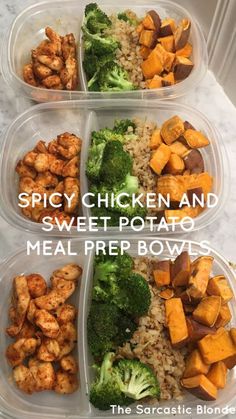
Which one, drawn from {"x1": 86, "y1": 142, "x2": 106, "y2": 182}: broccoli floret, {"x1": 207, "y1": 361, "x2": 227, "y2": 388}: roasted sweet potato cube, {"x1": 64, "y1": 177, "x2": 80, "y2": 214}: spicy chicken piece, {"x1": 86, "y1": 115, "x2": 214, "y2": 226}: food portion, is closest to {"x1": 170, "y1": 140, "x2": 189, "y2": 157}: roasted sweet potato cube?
{"x1": 86, "y1": 115, "x2": 214, "y2": 226}: food portion

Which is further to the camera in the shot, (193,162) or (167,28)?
(167,28)

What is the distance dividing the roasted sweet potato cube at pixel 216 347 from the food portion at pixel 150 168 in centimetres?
38

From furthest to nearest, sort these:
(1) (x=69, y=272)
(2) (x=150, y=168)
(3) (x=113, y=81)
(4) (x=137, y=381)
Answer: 1. (3) (x=113, y=81)
2. (2) (x=150, y=168)
3. (1) (x=69, y=272)
4. (4) (x=137, y=381)

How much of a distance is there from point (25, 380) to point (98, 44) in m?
1.14

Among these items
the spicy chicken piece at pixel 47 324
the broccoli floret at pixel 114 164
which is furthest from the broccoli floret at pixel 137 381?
the broccoli floret at pixel 114 164

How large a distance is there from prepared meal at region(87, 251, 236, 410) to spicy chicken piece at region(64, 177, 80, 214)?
240mm

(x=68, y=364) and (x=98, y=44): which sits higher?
(x=98, y=44)

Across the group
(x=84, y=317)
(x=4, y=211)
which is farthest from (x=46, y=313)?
(x=4, y=211)

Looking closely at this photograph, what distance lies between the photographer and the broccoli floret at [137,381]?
128cm

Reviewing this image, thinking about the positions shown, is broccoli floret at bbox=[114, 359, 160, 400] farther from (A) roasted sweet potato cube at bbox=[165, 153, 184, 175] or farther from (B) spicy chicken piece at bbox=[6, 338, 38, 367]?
(A) roasted sweet potato cube at bbox=[165, 153, 184, 175]

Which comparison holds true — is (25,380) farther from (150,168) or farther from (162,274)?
(150,168)

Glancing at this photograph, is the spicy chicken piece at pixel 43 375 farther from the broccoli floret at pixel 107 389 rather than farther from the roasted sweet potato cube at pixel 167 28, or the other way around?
the roasted sweet potato cube at pixel 167 28

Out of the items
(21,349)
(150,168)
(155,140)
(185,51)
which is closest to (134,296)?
(21,349)

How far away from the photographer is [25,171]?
1668mm
